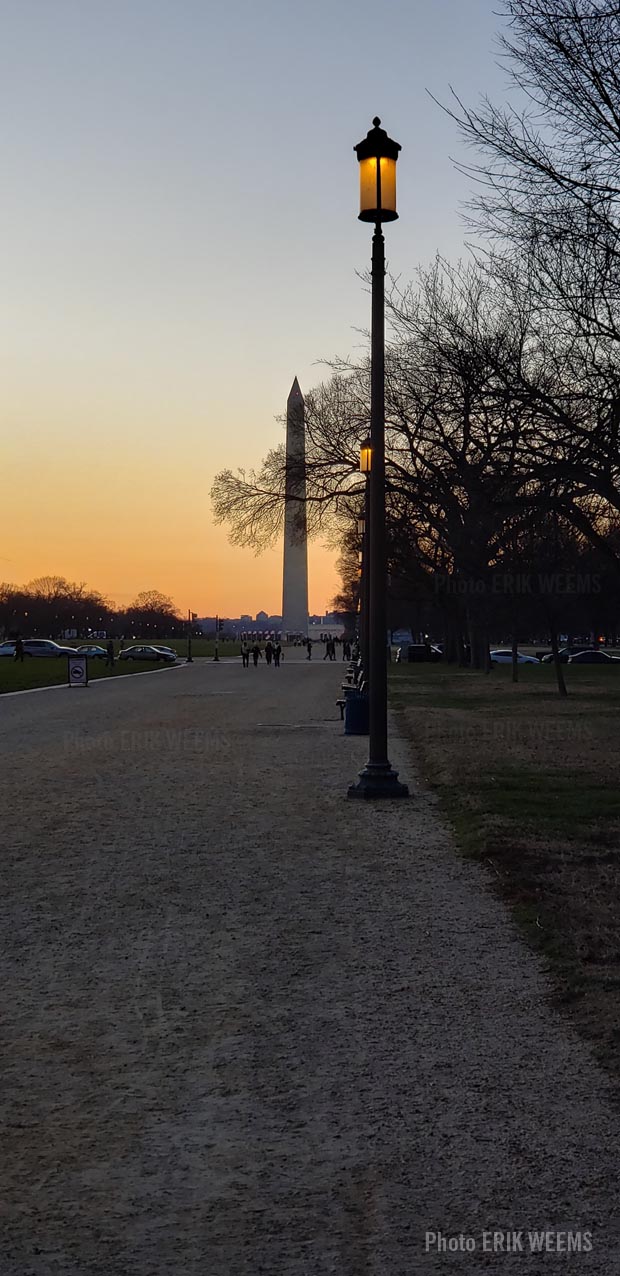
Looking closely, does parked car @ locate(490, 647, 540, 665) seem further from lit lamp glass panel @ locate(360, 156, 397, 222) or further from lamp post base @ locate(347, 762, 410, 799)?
lit lamp glass panel @ locate(360, 156, 397, 222)

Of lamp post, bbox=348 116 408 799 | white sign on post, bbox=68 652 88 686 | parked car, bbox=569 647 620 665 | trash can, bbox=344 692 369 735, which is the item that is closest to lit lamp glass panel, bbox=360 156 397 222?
lamp post, bbox=348 116 408 799

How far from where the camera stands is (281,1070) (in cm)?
482

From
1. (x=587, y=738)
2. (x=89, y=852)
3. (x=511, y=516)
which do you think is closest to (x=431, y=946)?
(x=89, y=852)

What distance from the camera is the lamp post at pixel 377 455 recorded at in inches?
496

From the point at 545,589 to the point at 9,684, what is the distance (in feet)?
59.0

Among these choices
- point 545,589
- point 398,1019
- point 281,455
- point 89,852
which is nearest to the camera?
point 398,1019

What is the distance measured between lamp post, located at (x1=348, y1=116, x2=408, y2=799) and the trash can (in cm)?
715

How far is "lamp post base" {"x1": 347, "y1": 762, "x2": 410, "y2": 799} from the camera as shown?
13164mm

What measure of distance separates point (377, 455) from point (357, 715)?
28.5 feet

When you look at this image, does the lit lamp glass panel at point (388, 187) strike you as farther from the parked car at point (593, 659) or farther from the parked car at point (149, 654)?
the parked car at point (149, 654)

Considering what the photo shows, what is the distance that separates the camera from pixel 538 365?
1511cm

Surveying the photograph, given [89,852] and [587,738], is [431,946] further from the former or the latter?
[587,738]

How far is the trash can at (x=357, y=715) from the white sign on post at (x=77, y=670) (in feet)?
73.0

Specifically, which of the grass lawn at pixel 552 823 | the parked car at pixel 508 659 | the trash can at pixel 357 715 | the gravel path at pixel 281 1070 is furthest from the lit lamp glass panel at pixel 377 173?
the parked car at pixel 508 659
